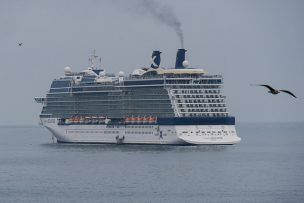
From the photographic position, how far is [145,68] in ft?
467

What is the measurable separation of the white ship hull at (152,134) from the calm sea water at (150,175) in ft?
3.72

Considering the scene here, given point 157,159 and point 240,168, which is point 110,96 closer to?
point 157,159

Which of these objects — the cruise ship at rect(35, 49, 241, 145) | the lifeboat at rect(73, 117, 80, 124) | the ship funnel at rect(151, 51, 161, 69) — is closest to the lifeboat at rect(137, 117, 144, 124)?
the cruise ship at rect(35, 49, 241, 145)

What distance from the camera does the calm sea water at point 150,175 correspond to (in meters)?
84.0

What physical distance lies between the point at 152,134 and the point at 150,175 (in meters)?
33.1

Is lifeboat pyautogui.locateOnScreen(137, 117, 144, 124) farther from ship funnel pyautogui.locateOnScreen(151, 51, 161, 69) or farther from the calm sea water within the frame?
ship funnel pyautogui.locateOnScreen(151, 51, 161, 69)

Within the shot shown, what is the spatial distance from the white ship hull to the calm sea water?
1.14 metres

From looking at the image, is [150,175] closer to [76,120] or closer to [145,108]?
[145,108]

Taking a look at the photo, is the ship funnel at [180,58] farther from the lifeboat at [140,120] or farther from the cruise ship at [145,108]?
the lifeboat at [140,120]

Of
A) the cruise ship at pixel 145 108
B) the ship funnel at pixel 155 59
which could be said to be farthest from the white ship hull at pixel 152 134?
the ship funnel at pixel 155 59

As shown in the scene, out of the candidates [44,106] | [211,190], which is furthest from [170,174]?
[44,106]

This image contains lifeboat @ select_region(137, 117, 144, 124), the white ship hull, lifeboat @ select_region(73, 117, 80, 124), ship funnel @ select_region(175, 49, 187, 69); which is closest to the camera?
the white ship hull

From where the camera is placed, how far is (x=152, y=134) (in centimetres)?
13325

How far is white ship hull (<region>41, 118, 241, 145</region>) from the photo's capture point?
426 feet
